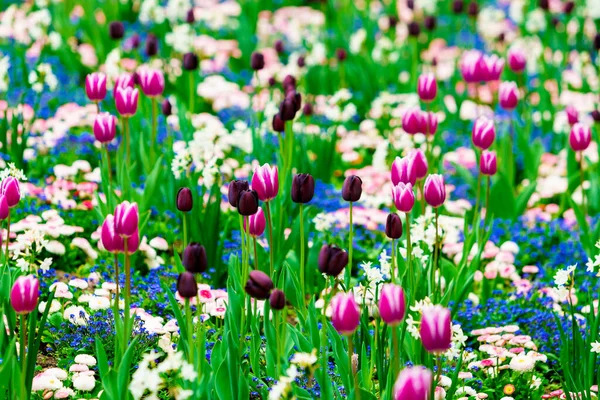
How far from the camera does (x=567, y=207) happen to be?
502 cm

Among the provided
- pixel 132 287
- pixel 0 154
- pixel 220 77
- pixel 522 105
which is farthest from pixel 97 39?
pixel 132 287

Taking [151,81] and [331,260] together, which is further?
[151,81]

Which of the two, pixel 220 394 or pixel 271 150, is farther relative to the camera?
pixel 271 150

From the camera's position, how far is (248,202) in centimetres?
276

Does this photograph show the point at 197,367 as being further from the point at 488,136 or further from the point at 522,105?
the point at 522,105

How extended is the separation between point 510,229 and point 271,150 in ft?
4.34

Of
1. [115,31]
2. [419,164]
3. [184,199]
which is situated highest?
[115,31]

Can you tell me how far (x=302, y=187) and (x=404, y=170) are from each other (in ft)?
1.30

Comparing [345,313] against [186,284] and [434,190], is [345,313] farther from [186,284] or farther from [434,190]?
[434,190]

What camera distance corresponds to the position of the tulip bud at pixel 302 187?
2906mm

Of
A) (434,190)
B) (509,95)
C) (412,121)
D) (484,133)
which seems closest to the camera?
(434,190)

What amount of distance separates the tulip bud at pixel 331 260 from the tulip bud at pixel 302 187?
420 millimetres

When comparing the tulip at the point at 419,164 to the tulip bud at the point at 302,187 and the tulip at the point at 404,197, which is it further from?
the tulip bud at the point at 302,187

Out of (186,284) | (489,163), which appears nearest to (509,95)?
(489,163)
